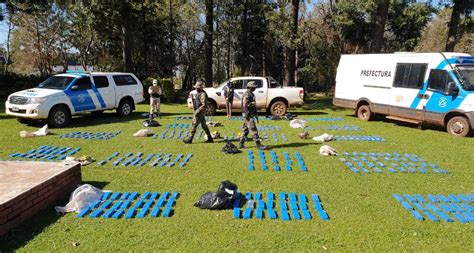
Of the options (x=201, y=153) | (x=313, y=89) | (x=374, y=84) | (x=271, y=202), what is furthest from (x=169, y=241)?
(x=313, y=89)

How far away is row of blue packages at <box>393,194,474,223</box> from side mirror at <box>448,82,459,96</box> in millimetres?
5905

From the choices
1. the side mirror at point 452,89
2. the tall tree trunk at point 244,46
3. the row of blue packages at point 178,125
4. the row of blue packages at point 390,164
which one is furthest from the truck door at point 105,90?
the tall tree trunk at point 244,46

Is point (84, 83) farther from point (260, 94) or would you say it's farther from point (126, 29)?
point (126, 29)

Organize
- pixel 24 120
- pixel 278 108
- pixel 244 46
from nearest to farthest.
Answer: pixel 24 120 → pixel 278 108 → pixel 244 46

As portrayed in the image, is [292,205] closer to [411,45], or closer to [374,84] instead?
[374,84]

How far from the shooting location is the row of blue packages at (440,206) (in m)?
4.87

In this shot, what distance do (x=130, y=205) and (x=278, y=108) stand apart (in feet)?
Result: 34.5

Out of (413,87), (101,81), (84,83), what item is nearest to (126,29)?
(101,81)

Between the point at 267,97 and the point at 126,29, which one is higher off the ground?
the point at 126,29

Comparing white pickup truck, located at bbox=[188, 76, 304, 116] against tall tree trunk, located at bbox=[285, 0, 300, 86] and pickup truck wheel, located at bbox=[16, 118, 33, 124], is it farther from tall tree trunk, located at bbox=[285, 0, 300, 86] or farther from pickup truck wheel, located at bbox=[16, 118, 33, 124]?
pickup truck wheel, located at bbox=[16, 118, 33, 124]

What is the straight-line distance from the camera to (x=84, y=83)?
1237cm

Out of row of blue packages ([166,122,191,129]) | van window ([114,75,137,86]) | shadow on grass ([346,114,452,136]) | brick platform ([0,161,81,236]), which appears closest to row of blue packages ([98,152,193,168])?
brick platform ([0,161,81,236])

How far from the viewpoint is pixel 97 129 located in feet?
37.0

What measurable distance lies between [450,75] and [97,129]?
11951 mm
